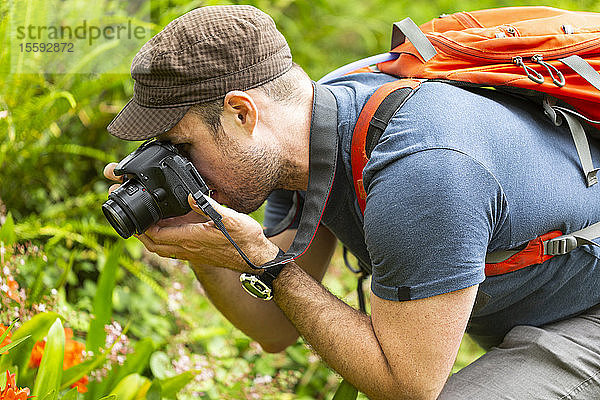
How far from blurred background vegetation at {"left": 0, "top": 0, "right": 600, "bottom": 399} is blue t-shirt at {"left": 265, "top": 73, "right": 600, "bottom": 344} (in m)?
1.04

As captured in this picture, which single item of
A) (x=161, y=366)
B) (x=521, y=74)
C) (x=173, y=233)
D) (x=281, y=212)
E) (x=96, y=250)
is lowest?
(x=161, y=366)

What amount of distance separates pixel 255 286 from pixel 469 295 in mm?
598

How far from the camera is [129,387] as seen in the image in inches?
81.4

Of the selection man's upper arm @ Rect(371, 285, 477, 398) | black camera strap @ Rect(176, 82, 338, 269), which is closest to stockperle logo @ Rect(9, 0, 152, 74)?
black camera strap @ Rect(176, 82, 338, 269)

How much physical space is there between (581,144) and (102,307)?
159cm

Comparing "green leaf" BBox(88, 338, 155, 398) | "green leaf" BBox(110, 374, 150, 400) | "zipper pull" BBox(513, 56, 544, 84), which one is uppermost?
"zipper pull" BBox(513, 56, 544, 84)

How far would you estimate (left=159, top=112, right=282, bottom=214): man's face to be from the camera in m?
1.90

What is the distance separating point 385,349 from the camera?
5.81ft

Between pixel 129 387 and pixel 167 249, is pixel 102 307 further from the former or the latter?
pixel 167 249

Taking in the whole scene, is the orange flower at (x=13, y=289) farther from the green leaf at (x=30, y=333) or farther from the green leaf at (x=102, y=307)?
the green leaf at (x=102, y=307)

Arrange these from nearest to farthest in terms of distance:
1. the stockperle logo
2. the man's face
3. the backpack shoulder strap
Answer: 1. the backpack shoulder strap
2. the man's face
3. the stockperle logo

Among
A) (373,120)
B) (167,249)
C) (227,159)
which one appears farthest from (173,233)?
(373,120)

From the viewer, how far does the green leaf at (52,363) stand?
187 centimetres

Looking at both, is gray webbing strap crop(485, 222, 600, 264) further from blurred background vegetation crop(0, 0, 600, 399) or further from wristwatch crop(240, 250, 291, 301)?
blurred background vegetation crop(0, 0, 600, 399)
